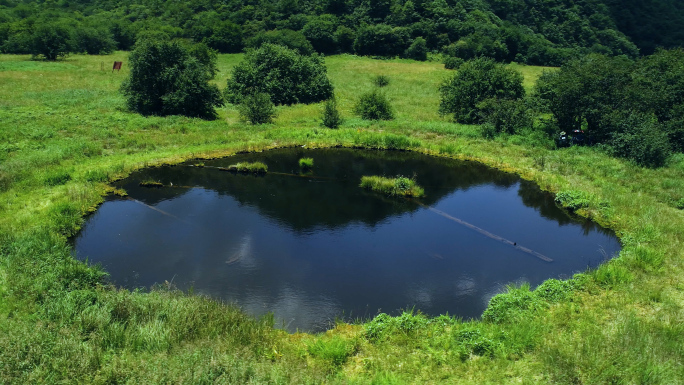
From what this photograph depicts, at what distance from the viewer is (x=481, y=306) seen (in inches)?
546

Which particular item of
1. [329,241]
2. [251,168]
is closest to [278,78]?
[251,168]

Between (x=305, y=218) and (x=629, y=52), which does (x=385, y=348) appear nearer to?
(x=305, y=218)

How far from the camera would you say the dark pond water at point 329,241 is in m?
14.2

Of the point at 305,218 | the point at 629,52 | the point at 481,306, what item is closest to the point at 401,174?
the point at 305,218

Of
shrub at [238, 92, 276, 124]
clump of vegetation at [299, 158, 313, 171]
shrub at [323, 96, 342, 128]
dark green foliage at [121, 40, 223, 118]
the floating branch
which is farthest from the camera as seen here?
dark green foliage at [121, 40, 223, 118]

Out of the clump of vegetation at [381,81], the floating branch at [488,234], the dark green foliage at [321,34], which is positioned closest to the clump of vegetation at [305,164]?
the floating branch at [488,234]

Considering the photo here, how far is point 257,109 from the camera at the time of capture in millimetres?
32844

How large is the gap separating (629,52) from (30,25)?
88779 millimetres

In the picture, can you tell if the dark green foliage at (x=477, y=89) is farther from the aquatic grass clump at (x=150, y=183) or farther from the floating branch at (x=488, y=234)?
the aquatic grass clump at (x=150, y=183)

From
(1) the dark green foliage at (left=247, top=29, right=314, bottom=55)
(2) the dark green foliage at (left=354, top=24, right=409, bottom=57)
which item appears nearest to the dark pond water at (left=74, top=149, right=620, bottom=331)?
(1) the dark green foliage at (left=247, top=29, right=314, bottom=55)

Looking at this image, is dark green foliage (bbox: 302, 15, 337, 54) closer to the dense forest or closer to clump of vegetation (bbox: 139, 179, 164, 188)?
the dense forest

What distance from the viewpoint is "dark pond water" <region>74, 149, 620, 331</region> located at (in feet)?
46.6

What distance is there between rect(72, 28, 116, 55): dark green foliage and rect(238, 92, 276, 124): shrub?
41.0 metres

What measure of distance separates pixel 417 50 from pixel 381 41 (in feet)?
17.5
